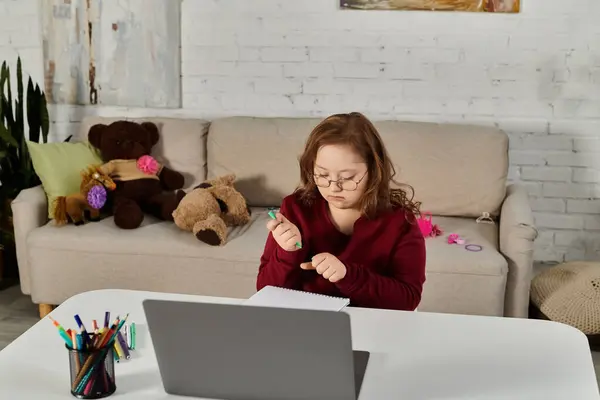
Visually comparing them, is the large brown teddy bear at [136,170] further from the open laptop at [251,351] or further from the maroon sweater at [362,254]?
the open laptop at [251,351]

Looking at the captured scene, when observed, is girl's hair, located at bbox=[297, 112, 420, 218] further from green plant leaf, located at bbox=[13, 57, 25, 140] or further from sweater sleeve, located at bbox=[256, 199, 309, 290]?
green plant leaf, located at bbox=[13, 57, 25, 140]

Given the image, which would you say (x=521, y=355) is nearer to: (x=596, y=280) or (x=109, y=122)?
(x=596, y=280)

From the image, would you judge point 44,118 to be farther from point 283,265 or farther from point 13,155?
point 283,265

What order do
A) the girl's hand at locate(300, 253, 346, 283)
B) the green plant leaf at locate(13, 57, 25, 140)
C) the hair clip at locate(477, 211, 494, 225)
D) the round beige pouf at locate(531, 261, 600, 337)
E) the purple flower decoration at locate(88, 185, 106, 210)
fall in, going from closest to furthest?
the girl's hand at locate(300, 253, 346, 283) < the round beige pouf at locate(531, 261, 600, 337) < the purple flower decoration at locate(88, 185, 106, 210) < the hair clip at locate(477, 211, 494, 225) < the green plant leaf at locate(13, 57, 25, 140)

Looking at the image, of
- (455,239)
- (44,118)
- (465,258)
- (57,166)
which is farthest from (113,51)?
(465,258)

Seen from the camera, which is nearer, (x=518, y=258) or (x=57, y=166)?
(x=518, y=258)

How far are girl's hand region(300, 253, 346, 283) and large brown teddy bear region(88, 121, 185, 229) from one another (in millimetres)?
1661

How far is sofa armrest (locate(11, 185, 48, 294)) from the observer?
300 centimetres

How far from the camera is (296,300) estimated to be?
1.45 metres

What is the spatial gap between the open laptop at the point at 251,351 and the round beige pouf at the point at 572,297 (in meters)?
1.83

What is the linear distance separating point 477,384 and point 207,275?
1.71 meters

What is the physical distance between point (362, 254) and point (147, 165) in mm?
1710

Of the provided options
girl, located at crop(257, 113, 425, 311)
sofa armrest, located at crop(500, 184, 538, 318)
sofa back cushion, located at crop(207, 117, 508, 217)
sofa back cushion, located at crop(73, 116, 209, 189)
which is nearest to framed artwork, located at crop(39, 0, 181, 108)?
sofa back cushion, located at crop(73, 116, 209, 189)

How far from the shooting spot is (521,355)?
1385 millimetres
